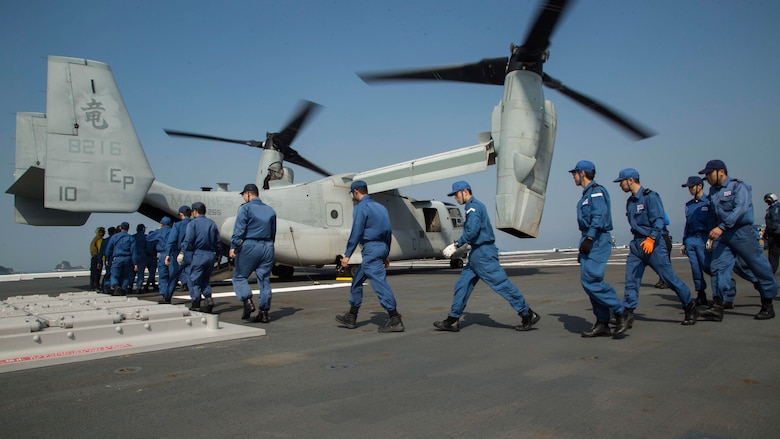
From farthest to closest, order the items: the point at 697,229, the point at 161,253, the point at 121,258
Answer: the point at 121,258, the point at 161,253, the point at 697,229

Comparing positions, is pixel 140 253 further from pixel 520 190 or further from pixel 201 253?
pixel 520 190

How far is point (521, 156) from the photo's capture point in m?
12.9

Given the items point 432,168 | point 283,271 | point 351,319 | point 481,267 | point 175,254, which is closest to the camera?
Answer: point 481,267

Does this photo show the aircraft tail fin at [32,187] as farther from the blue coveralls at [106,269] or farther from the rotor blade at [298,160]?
the rotor blade at [298,160]

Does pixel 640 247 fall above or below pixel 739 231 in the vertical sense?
below

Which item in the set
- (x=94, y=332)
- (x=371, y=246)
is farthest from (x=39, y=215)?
(x=371, y=246)

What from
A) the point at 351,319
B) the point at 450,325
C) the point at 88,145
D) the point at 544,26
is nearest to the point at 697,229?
the point at 450,325

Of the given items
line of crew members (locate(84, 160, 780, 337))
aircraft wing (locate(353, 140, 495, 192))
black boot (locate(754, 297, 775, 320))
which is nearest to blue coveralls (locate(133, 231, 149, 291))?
line of crew members (locate(84, 160, 780, 337))

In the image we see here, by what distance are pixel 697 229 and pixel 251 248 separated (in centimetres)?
681

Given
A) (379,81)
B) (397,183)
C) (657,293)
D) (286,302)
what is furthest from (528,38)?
(286,302)

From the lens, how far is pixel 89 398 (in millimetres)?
3125

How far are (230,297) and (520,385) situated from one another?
25.0 ft

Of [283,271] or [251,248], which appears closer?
[251,248]

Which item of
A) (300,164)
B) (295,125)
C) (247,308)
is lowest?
(247,308)
